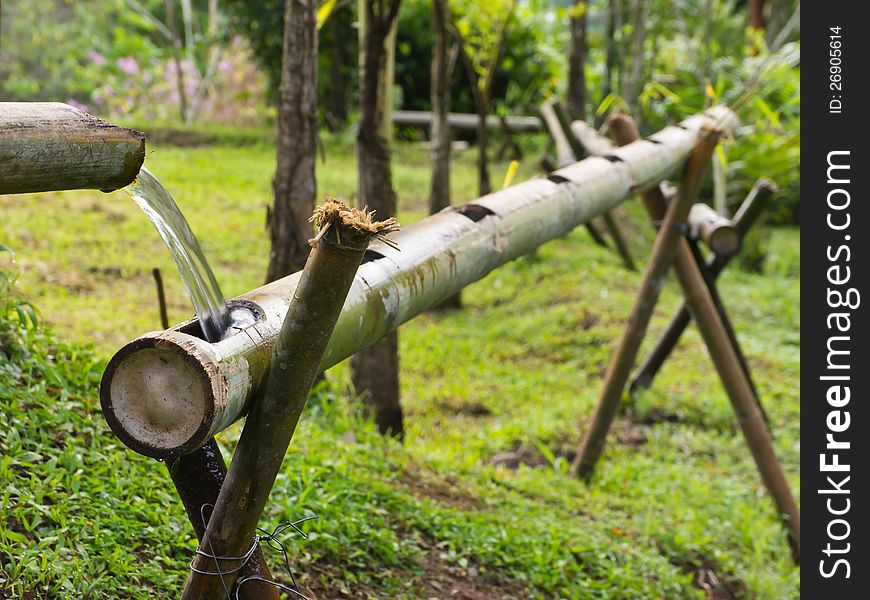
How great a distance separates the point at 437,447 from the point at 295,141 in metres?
1.83

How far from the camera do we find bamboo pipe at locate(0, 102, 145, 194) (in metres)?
1.66

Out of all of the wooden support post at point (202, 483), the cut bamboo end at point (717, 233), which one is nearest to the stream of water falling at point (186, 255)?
the wooden support post at point (202, 483)

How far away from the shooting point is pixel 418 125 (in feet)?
43.0

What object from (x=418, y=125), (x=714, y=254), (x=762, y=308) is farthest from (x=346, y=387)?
(x=418, y=125)

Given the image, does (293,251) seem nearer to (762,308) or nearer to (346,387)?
(346,387)

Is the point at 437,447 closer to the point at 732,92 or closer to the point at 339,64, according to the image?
the point at 732,92

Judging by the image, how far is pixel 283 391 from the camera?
1955 millimetres

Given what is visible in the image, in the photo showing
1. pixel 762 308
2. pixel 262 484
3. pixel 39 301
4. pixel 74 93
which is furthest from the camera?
pixel 74 93

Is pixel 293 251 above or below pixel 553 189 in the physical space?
below

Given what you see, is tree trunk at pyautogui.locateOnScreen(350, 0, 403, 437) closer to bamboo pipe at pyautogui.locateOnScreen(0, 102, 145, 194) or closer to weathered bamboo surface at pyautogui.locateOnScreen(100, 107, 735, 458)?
weathered bamboo surface at pyautogui.locateOnScreen(100, 107, 735, 458)

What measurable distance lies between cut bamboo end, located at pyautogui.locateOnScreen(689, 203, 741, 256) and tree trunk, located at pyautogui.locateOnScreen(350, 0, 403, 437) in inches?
64.8

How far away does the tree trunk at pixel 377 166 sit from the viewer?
4.82 metres

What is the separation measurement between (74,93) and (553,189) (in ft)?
48.0

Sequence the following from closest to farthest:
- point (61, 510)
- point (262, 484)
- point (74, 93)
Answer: point (262, 484)
point (61, 510)
point (74, 93)
